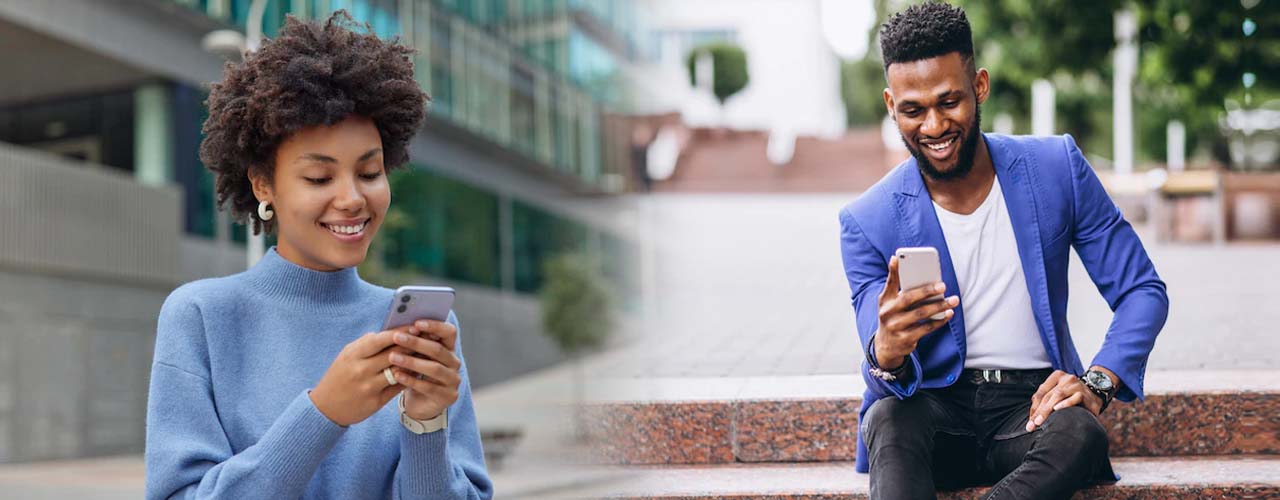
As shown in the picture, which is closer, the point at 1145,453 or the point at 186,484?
the point at 186,484

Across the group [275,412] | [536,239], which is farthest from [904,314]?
[536,239]

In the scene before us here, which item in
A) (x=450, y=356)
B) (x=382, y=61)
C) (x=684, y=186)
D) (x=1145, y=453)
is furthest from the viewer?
(x=684, y=186)

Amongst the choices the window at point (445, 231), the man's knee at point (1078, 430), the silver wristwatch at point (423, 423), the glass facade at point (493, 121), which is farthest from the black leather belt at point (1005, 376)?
→ the window at point (445, 231)

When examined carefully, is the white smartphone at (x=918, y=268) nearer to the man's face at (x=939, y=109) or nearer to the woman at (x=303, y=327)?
the man's face at (x=939, y=109)

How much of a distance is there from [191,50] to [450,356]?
22.1 m

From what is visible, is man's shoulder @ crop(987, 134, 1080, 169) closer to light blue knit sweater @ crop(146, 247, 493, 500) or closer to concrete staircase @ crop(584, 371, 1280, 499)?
concrete staircase @ crop(584, 371, 1280, 499)

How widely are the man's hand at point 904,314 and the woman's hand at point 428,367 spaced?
1.35m

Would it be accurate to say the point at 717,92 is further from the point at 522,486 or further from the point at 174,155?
the point at 522,486

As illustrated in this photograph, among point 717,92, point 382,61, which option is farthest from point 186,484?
point 717,92

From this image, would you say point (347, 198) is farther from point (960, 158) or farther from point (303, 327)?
point (960, 158)

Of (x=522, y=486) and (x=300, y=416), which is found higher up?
(x=300, y=416)

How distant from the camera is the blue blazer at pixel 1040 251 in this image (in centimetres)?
359

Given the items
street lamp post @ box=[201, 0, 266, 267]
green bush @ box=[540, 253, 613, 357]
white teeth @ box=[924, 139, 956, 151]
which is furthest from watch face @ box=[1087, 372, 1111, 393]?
green bush @ box=[540, 253, 613, 357]

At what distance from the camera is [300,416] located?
7.46 ft
